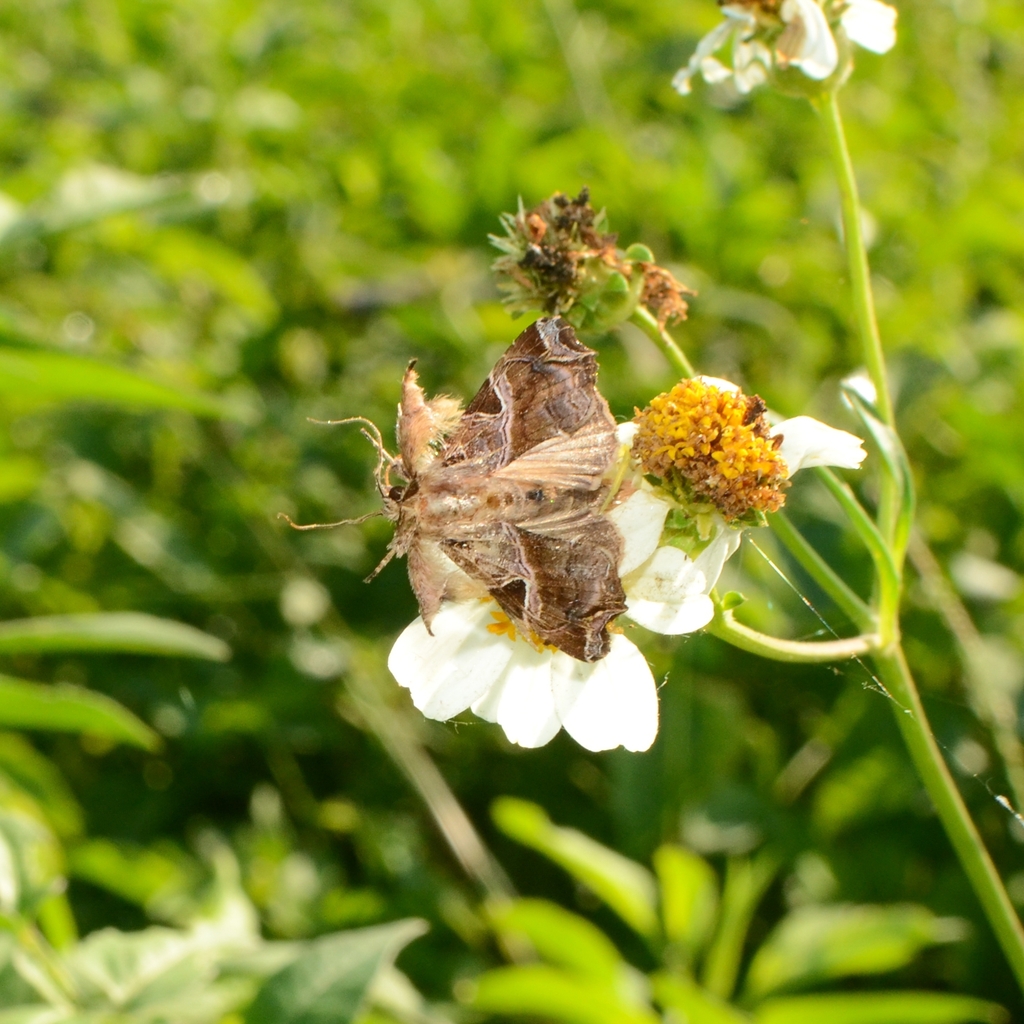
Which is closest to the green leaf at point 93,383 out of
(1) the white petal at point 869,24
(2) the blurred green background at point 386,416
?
(2) the blurred green background at point 386,416

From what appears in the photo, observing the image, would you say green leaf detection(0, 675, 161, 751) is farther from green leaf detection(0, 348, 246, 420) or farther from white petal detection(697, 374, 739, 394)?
white petal detection(697, 374, 739, 394)

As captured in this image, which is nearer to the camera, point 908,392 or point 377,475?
point 377,475

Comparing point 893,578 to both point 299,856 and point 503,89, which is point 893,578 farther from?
point 503,89

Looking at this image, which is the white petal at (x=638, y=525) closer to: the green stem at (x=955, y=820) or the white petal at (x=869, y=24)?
the green stem at (x=955, y=820)

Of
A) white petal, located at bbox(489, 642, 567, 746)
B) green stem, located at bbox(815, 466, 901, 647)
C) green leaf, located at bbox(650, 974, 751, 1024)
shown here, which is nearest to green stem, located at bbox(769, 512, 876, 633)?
green stem, located at bbox(815, 466, 901, 647)

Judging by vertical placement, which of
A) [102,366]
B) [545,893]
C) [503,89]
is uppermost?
[503,89]

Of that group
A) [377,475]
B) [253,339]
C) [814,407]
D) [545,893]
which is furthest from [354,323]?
[377,475]
